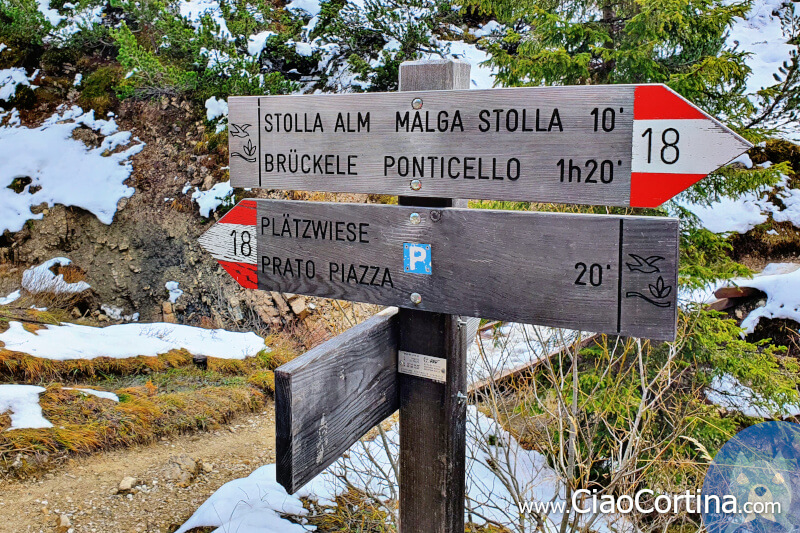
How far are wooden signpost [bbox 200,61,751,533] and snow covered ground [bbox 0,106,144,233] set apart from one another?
8.27 meters

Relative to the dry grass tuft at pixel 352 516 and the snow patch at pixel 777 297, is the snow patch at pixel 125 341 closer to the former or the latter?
the dry grass tuft at pixel 352 516

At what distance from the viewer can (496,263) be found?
1.64 m

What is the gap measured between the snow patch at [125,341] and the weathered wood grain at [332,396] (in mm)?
4895

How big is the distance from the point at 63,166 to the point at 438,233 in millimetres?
9718

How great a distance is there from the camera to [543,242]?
5.16ft

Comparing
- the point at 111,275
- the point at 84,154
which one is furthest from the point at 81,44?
the point at 111,275

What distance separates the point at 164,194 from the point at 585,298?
342 inches

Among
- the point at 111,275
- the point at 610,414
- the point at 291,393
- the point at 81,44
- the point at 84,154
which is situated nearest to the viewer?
the point at 291,393

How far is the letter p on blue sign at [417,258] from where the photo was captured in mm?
1729

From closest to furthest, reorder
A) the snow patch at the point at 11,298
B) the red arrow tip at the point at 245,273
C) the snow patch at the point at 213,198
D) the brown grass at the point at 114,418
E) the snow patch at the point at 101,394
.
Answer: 1. the red arrow tip at the point at 245,273
2. the brown grass at the point at 114,418
3. the snow patch at the point at 101,394
4. the snow patch at the point at 11,298
5. the snow patch at the point at 213,198

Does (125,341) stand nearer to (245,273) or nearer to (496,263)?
(245,273)

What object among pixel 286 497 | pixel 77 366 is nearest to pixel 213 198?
pixel 77 366

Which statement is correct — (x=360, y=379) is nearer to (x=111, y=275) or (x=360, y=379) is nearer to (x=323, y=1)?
(x=111, y=275)

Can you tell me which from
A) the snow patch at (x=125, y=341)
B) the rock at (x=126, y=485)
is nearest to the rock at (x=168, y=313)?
the snow patch at (x=125, y=341)
